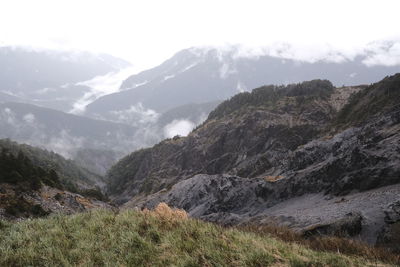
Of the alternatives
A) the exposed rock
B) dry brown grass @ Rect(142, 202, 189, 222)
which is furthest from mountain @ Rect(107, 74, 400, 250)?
dry brown grass @ Rect(142, 202, 189, 222)

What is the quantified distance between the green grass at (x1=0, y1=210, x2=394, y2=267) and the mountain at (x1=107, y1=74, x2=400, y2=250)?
18.5 ft

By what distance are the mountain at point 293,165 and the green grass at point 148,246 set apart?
18.5ft

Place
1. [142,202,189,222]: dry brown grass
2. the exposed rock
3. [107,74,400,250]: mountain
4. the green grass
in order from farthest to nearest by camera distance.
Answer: [107,74,400,250]: mountain
the exposed rock
[142,202,189,222]: dry brown grass
the green grass

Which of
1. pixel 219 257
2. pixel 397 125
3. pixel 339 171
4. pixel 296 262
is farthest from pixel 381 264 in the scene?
pixel 397 125

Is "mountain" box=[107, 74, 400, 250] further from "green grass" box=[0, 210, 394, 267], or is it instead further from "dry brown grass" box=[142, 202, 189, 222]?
"dry brown grass" box=[142, 202, 189, 222]

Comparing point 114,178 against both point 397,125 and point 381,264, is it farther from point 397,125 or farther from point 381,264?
point 381,264

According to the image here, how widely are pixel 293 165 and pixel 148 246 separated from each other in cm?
4689

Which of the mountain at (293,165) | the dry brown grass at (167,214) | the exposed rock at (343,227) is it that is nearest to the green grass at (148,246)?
the dry brown grass at (167,214)

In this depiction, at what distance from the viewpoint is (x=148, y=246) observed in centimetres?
966

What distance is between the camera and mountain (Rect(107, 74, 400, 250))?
22094 millimetres

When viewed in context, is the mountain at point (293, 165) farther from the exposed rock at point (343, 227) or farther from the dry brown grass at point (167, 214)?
the dry brown grass at point (167, 214)

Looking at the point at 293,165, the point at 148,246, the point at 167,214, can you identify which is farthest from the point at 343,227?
the point at 293,165

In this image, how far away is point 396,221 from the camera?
1548cm

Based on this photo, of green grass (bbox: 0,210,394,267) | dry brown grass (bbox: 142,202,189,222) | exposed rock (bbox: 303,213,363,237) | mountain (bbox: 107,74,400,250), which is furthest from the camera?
mountain (bbox: 107,74,400,250)
